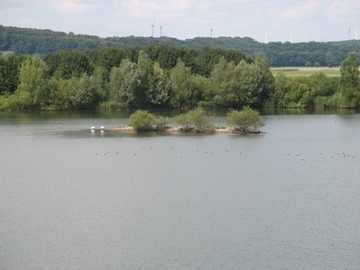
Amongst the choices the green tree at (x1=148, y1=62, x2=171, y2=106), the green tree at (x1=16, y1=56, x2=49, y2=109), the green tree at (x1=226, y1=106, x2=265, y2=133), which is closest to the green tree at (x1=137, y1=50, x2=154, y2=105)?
the green tree at (x1=148, y1=62, x2=171, y2=106)

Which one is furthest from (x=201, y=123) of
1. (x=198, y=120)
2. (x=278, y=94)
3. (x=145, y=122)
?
(x=278, y=94)

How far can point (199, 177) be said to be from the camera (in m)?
39.4

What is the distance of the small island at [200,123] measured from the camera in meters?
58.8

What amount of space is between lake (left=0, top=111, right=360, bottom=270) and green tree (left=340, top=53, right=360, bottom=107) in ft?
100

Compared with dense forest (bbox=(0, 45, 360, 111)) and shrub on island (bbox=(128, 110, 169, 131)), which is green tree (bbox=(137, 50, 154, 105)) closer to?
dense forest (bbox=(0, 45, 360, 111))

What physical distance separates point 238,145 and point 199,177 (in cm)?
1316

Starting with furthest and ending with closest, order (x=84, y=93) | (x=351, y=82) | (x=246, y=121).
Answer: (x=351, y=82) < (x=84, y=93) < (x=246, y=121)

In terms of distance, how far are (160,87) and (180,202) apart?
57466mm

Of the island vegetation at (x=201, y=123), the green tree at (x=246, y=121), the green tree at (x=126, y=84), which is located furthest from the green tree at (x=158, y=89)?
the green tree at (x=246, y=121)

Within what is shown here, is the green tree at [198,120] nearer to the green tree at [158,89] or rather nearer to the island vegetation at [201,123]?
the island vegetation at [201,123]

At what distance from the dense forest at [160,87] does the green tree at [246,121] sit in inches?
1169

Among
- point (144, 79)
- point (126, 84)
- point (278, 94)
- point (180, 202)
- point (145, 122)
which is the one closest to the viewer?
point (180, 202)

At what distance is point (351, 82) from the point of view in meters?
87.2

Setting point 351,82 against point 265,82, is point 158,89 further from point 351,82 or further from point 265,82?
point 351,82
